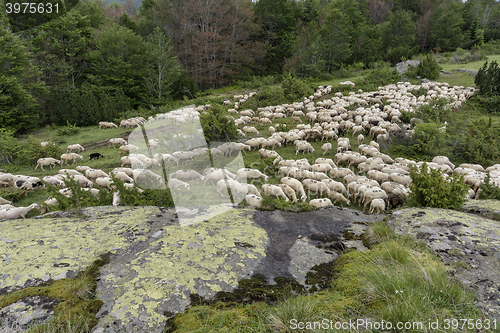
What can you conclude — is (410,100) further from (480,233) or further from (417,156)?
(480,233)

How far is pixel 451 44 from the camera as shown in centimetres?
4706

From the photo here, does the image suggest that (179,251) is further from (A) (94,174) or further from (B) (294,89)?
(B) (294,89)

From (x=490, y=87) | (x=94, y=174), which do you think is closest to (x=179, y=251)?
(x=94, y=174)

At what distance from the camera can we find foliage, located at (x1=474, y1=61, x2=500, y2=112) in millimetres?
18812

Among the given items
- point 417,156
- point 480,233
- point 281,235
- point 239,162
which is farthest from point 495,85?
point 281,235

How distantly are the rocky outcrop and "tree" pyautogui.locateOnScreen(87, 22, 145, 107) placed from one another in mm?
29900

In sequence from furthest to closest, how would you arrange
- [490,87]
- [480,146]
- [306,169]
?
[490,87] → [480,146] → [306,169]

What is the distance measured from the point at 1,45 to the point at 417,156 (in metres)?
30.9

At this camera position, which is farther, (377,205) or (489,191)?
(377,205)

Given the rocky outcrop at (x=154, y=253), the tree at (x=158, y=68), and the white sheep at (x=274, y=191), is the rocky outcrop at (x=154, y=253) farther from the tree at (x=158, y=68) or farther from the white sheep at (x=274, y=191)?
the tree at (x=158, y=68)

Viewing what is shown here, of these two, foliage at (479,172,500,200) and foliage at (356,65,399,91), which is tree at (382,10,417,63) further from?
foliage at (479,172,500,200)

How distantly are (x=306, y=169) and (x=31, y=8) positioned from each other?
38.2m

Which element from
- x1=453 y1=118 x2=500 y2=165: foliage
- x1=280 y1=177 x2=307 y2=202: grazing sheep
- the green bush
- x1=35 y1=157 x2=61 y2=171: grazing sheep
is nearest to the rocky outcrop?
x1=280 y1=177 x2=307 y2=202: grazing sheep

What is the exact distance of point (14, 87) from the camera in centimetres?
2119
